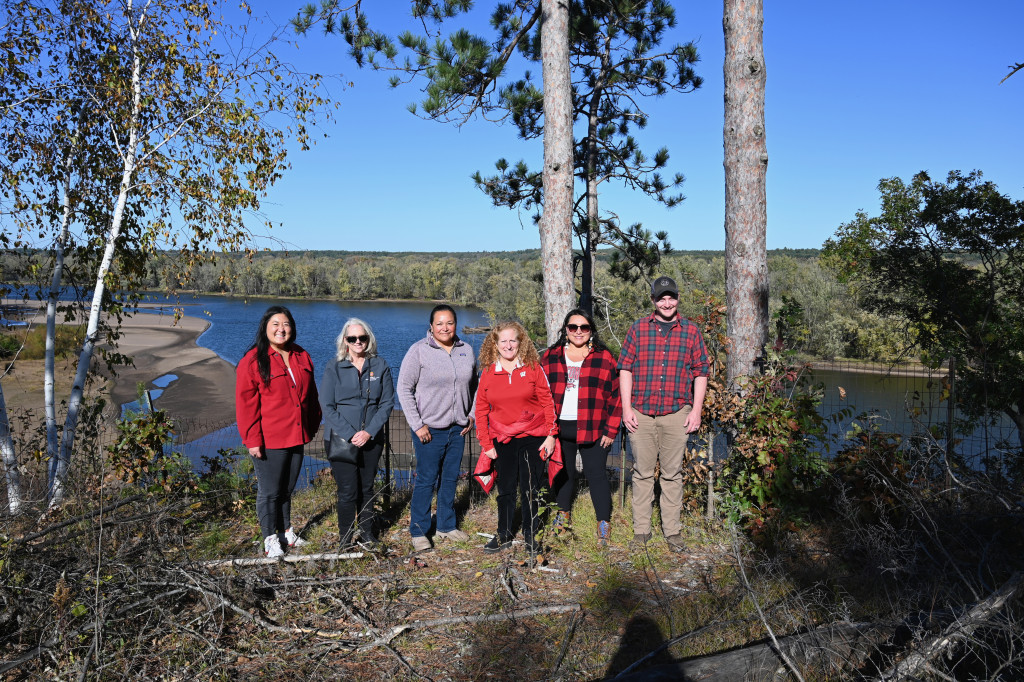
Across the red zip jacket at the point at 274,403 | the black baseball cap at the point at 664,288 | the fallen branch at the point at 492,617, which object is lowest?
the fallen branch at the point at 492,617

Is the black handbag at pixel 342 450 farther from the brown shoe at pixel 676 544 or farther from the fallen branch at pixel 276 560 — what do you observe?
the brown shoe at pixel 676 544

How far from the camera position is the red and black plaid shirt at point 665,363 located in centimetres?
448

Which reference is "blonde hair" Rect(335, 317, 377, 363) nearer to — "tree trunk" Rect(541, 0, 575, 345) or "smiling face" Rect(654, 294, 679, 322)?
"smiling face" Rect(654, 294, 679, 322)

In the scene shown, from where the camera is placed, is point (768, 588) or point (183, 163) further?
point (183, 163)

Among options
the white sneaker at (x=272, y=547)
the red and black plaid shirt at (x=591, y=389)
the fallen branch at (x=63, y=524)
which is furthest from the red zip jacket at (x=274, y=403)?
the red and black plaid shirt at (x=591, y=389)

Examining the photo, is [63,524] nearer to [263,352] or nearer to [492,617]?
[263,352]

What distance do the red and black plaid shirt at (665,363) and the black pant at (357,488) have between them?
1946mm

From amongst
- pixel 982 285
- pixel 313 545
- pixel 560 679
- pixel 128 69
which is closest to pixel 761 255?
pixel 560 679

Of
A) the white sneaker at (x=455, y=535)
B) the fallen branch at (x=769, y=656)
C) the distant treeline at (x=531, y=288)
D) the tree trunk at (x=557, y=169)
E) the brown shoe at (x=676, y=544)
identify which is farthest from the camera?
the tree trunk at (x=557, y=169)

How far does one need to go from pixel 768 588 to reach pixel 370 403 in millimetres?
2828

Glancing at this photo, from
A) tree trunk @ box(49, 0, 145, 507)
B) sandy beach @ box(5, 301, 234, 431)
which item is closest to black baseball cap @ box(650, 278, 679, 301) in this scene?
tree trunk @ box(49, 0, 145, 507)

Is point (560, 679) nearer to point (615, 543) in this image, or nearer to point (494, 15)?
point (615, 543)

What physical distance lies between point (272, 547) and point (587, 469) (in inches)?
89.6

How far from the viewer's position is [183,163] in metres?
5.75
